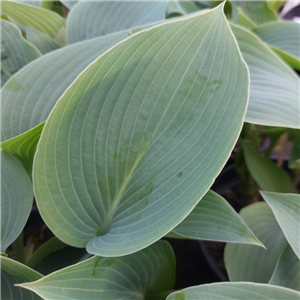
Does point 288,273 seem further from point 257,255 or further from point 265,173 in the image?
point 265,173

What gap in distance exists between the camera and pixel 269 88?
0.45 meters

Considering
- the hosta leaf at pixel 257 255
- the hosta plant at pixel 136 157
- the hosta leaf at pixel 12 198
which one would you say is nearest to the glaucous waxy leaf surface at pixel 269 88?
the hosta plant at pixel 136 157

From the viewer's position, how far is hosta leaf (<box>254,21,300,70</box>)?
1.96ft

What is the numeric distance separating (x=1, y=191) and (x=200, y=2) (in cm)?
68

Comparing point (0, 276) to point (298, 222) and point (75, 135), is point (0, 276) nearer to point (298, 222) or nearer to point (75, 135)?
point (75, 135)

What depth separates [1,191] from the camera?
38 cm

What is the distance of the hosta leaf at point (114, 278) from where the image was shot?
0.27 metres

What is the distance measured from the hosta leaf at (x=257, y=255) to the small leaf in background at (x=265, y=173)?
0.32 ft

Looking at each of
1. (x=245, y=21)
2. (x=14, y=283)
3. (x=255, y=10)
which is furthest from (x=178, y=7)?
(x=14, y=283)

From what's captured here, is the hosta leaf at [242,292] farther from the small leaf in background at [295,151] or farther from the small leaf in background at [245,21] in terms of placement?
the small leaf in background at [245,21]

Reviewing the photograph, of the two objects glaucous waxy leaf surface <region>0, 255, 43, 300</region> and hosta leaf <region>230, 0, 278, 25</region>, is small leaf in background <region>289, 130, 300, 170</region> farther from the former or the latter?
glaucous waxy leaf surface <region>0, 255, 43, 300</region>

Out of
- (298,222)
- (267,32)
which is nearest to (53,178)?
(298,222)

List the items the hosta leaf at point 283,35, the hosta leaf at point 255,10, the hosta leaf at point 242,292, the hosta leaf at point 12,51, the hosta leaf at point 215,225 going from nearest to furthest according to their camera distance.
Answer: the hosta leaf at point 242,292
the hosta leaf at point 215,225
the hosta leaf at point 12,51
the hosta leaf at point 283,35
the hosta leaf at point 255,10

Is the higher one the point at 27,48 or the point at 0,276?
the point at 27,48
